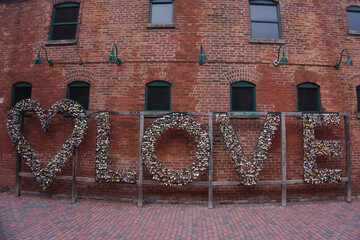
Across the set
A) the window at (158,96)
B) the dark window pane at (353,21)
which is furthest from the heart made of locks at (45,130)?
the dark window pane at (353,21)

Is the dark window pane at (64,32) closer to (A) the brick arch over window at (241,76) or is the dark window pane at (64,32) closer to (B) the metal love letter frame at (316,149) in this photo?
(A) the brick arch over window at (241,76)

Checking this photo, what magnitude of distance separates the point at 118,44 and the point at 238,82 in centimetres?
460

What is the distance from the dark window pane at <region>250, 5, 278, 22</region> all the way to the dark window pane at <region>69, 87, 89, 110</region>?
22.5 ft

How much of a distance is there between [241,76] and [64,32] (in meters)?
7.01

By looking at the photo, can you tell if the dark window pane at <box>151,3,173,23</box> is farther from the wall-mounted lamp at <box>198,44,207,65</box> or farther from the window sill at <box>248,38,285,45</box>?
the window sill at <box>248,38,285,45</box>

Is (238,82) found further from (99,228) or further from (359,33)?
(99,228)

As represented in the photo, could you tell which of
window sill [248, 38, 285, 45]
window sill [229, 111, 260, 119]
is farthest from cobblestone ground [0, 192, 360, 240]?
window sill [248, 38, 285, 45]

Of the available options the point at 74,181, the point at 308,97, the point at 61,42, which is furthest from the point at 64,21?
the point at 308,97

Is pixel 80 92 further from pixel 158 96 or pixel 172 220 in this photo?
pixel 172 220

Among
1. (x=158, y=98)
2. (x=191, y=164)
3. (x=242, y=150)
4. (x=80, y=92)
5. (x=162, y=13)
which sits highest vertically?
(x=162, y=13)

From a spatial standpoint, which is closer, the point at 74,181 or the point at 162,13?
the point at 74,181

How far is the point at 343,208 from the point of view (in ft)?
16.7

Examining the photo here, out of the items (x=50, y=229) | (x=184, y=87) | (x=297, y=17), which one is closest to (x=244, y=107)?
(x=184, y=87)

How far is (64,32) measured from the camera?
21.4 ft
